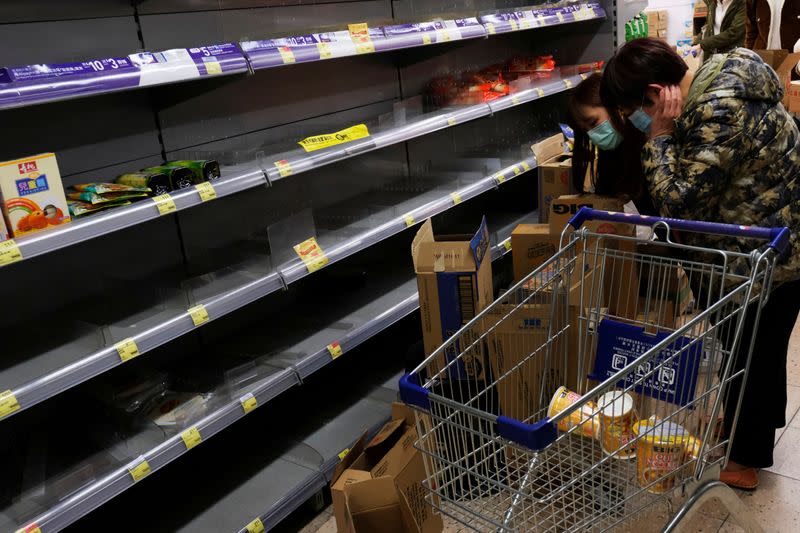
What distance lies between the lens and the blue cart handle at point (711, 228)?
1581 millimetres

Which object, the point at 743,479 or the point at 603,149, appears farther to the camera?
the point at 603,149

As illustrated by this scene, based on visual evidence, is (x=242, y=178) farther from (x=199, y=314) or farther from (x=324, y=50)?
(x=324, y=50)

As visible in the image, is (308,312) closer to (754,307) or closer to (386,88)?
(386,88)

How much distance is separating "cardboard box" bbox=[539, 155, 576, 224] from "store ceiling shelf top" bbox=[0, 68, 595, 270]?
1.27 feet

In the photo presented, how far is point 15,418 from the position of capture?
2266mm

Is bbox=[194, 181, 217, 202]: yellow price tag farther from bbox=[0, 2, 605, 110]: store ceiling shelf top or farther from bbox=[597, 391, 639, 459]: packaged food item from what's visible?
bbox=[597, 391, 639, 459]: packaged food item

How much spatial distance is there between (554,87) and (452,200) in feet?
3.78

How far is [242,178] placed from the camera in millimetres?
2275

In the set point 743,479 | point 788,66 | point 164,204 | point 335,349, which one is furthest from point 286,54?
point 788,66

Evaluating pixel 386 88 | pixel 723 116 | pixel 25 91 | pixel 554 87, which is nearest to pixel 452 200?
pixel 386 88

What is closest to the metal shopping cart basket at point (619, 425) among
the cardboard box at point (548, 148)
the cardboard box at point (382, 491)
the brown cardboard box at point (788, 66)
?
the cardboard box at point (382, 491)

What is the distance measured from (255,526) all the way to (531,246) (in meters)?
1.71

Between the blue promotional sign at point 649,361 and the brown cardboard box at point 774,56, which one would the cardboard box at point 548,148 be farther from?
the brown cardboard box at point 774,56

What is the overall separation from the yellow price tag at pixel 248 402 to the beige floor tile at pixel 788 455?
1.95 metres
